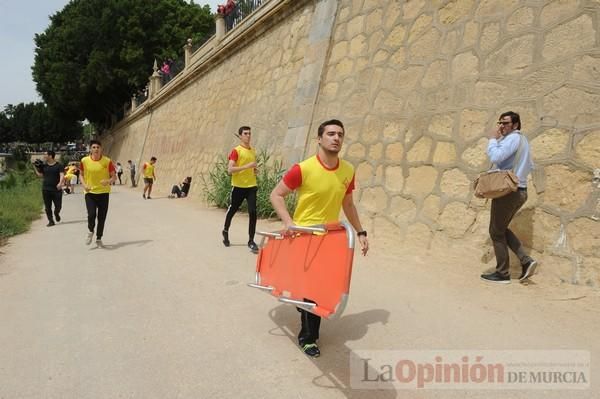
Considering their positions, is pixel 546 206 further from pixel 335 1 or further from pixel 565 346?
pixel 335 1

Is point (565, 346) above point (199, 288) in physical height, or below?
above

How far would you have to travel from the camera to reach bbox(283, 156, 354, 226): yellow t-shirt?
3.06 m

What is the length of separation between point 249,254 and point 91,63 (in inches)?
1286

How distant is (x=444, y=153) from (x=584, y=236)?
7.25 ft

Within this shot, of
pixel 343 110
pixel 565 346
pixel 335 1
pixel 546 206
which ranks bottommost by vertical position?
pixel 565 346

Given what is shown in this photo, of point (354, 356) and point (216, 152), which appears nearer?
point (354, 356)

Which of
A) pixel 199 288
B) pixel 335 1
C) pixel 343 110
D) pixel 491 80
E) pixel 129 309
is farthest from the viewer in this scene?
pixel 335 1

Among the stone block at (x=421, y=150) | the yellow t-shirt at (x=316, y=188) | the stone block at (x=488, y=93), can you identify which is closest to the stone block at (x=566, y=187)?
the stone block at (x=488, y=93)

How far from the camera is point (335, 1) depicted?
951cm

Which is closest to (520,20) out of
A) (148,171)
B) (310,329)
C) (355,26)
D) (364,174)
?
(364,174)

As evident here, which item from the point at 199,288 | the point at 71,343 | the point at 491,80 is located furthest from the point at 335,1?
the point at 71,343

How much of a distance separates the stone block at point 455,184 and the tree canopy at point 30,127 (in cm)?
6884

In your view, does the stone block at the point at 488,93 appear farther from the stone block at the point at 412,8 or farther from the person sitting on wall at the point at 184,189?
the person sitting on wall at the point at 184,189

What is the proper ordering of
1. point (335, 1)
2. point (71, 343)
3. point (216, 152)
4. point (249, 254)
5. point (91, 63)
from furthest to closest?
point (91, 63) < point (216, 152) < point (335, 1) < point (249, 254) < point (71, 343)
